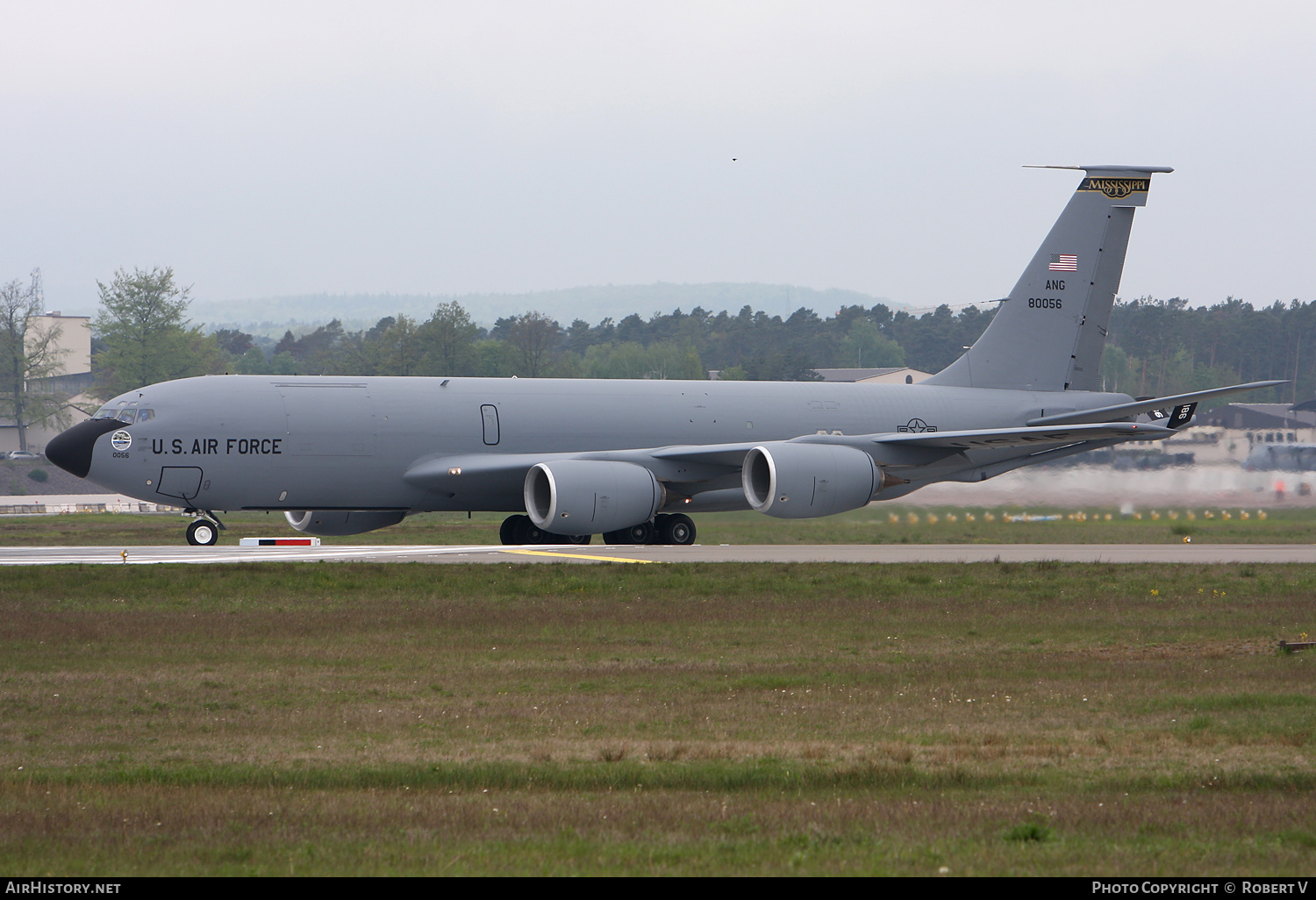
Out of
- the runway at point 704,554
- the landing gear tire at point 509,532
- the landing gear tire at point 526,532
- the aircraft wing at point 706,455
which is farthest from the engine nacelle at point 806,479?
the landing gear tire at point 509,532

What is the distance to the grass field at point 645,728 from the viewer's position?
7.15 metres

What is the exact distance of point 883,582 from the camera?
815 inches

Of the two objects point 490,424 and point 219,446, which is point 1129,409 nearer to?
point 490,424

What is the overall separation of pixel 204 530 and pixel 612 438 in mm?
8687

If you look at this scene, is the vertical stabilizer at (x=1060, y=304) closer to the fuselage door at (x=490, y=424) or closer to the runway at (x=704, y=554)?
the runway at (x=704, y=554)

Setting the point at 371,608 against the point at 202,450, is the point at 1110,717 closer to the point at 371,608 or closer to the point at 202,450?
the point at 371,608

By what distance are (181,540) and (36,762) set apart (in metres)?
29.0

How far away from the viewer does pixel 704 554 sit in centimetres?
2545

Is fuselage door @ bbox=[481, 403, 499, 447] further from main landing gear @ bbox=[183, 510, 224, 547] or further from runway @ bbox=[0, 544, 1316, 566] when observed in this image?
main landing gear @ bbox=[183, 510, 224, 547]

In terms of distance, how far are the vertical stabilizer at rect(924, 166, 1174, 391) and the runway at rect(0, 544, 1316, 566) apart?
20.2ft

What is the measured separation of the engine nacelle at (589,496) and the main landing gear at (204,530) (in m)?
6.38

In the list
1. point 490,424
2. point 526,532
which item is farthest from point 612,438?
point 526,532

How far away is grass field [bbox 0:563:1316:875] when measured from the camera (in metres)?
7.15

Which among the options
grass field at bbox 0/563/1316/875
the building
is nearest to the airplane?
grass field at bbox 0/563/1316/875
